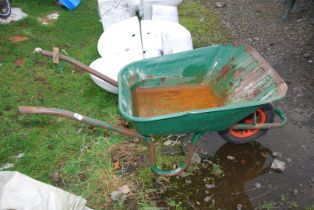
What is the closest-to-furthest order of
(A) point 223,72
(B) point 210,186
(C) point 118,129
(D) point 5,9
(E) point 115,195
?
(C) point 118,129
(E) point 115,195
(B) point 210,186
(A) point 223,72
(D) point 5,9

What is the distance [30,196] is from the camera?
8.21 feet

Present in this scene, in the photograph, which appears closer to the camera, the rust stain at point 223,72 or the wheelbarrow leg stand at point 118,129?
the wheelbarrow leg stand at point 118,129

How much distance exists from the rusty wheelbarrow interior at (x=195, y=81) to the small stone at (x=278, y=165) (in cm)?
78

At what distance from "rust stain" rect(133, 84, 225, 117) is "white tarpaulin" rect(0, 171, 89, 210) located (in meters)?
1.29

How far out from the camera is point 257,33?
5898mm

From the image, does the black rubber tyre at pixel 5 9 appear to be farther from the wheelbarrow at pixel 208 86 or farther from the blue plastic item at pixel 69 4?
the wheelbarrow at pixel 208 86

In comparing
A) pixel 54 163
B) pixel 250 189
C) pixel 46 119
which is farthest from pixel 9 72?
pixel 250 189

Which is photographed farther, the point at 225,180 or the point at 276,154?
the point at 276,154

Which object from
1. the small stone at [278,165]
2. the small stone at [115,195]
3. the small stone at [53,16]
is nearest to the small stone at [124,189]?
the small stone at [115,195]

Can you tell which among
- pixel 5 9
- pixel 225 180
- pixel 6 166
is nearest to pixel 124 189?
pixel 225 180

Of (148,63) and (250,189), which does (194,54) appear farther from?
(250,189)

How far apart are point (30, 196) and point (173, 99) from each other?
1883mm

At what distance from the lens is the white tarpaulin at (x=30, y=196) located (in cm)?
243

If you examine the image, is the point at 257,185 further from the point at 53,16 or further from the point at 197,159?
the point at 53,16
